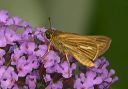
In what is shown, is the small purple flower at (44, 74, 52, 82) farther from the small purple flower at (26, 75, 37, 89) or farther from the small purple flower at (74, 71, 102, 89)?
the small purple flower at (74, 71, 102, 89)

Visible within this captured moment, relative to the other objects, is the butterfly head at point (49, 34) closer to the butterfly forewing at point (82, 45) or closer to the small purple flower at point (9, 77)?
the butterfly forewing at point (82, 45)

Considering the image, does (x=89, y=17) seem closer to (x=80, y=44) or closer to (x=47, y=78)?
(x=80, y=44)

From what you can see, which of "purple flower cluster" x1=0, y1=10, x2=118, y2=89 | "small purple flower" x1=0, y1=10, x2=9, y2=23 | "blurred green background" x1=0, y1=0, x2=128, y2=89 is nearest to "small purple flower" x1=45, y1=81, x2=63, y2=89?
"purple flower cluster" x1=0, y1=10, x2=118, y2=89

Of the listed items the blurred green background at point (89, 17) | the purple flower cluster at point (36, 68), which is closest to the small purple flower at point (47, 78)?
the purple flower cluster at point (36, 68)

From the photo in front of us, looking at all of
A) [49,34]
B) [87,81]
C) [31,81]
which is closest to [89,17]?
[49,34]

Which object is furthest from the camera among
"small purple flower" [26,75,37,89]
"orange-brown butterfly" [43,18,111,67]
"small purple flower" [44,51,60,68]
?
"orange-brown butterfly" [43,18,111,67]

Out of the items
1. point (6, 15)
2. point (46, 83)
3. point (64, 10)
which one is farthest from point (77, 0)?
point (46, 83)

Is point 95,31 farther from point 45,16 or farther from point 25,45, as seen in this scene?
point 25,45
